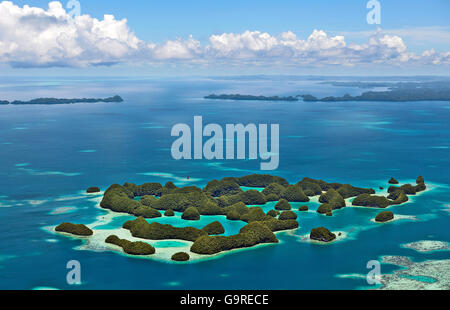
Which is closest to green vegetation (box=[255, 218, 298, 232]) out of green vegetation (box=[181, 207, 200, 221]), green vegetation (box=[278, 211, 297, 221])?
green vegetation (box=[278, 211, 297, 221])

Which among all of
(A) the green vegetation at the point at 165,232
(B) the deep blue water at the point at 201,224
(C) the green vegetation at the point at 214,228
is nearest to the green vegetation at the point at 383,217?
(B) the deep blue water at the point at 201,224

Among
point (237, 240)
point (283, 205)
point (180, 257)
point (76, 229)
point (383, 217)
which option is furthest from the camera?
point (283, 205)

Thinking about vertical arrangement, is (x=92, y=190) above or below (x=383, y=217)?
above

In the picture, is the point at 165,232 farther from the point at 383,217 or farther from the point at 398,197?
the point at 398,197
